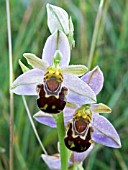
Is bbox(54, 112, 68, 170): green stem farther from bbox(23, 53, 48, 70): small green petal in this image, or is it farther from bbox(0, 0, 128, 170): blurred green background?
bbox(0, 0, 128, 170): blurred green background

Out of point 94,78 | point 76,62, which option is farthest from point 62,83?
point 76,62

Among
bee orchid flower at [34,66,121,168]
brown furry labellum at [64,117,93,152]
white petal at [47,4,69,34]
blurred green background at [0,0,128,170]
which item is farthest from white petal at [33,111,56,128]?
blurred green background at [0,0,128,170]

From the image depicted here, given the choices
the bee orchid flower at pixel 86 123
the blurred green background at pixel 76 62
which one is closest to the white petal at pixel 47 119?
the bee orchid flower at pixel 86 123

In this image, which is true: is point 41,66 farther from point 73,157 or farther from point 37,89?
point 73,157

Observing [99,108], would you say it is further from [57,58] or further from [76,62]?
[76,62]

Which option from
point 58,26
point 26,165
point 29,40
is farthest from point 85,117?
point 29,40

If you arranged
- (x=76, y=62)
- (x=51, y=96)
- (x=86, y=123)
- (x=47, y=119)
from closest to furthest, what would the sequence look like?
1. (x=51, y=96)
2. (x=86, y=123)
3. (x=47, y=119)
4. (x=76, y=62)
